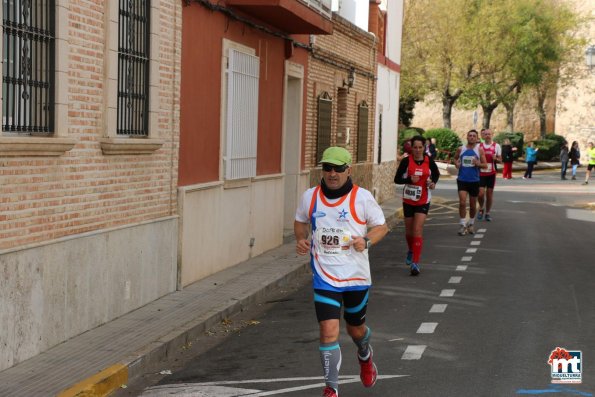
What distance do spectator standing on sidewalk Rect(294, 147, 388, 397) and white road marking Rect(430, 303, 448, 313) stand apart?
152 inches

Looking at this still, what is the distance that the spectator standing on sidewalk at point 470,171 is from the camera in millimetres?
19938

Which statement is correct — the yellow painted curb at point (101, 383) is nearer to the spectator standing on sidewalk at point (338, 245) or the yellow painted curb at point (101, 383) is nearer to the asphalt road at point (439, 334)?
the asphalt road at point (439, 334)

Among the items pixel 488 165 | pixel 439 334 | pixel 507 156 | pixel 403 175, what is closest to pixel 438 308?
pixel 439 334

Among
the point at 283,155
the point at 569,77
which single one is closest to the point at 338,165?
the point at 283,155

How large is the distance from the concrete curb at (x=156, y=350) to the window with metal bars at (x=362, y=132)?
12845 millimetres

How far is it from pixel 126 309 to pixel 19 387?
128 inches

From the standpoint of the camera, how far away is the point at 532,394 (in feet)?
24.6

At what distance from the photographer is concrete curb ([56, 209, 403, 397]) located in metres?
7.67

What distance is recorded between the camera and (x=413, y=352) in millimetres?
9141

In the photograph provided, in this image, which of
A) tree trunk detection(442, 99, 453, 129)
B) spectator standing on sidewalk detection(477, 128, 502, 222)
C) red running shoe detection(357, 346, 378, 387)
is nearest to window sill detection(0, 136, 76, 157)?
red running shoe detection(357, 346, 378, 387)

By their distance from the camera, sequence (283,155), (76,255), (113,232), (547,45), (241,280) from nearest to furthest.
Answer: (76,255) → (113,232) → (241,280) → (283,155) → (547,45)

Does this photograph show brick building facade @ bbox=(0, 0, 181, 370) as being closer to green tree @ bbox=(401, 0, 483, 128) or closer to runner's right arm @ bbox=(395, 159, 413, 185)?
runner's right arm @ bbox=(395, 159, 413, 185)

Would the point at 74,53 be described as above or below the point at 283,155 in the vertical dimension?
above

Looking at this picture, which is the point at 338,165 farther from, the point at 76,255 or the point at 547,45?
the point at 547,45
